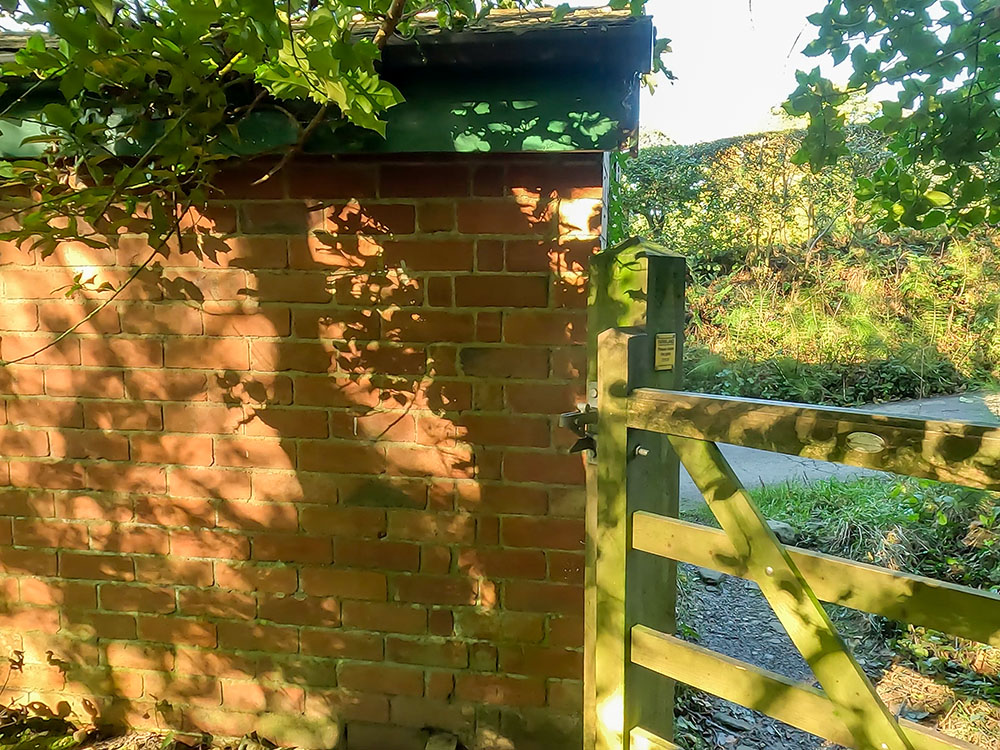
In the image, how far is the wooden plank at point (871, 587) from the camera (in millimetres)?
1096

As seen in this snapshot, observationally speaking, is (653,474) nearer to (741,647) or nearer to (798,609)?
(798,609)

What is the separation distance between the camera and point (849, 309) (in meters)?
10.0

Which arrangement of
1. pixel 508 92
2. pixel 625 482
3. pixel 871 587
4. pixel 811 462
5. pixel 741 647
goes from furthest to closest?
pixel 811 462 → pixel 741 647 → pixel 508 92 → pixel 625 482 → pixel 871 587

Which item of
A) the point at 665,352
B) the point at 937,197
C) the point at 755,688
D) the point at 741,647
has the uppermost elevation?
the point at 937,197

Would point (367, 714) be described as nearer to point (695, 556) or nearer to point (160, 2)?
point (695, 556)

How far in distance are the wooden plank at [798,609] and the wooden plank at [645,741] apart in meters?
0.43

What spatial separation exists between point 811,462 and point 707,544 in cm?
623

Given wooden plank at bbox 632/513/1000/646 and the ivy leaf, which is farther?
the ivy leaf

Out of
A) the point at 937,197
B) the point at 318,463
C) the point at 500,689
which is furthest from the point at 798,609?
the point at 937,197

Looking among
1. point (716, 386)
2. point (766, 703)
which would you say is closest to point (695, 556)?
point (766, 703)

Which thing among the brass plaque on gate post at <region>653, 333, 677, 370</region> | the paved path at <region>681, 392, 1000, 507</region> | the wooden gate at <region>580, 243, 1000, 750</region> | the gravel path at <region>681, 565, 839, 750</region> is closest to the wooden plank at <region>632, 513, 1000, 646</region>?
the wooden gate at <region>580, 243, 1000, 750</region>

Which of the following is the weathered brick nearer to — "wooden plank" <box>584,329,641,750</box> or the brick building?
the brick building

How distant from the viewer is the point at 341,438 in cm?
238

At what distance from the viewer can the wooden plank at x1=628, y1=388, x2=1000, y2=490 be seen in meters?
1.08
